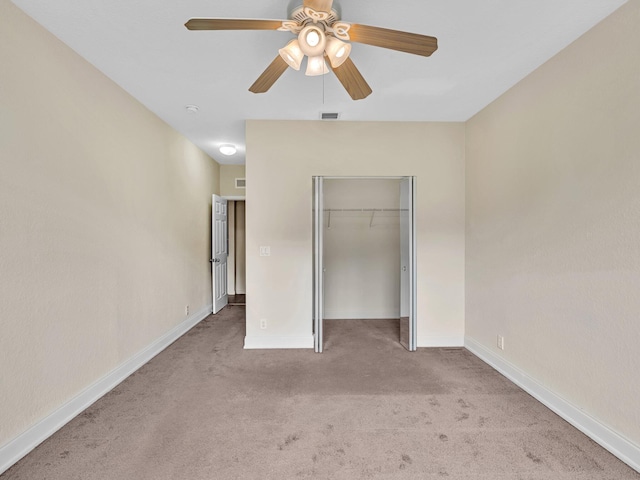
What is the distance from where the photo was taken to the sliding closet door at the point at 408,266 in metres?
3.49

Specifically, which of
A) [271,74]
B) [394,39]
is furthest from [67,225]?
[394,39]

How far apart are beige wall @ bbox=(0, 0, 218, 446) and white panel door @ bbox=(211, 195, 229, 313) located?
1.48 meters

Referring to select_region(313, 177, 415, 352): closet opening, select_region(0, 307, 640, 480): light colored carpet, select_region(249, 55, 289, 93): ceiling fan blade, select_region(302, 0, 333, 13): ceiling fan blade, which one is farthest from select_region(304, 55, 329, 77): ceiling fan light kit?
select_region(313, 177, 415, 352): closet opening

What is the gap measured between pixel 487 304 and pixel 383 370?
1.25m

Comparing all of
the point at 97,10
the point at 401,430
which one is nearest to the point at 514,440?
the point at 401,430

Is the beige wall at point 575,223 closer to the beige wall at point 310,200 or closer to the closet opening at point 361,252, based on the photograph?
the beige wall at point 310,200

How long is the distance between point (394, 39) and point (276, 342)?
10.2 ft

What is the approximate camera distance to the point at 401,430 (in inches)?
81.6

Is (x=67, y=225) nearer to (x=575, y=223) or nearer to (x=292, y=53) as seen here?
(x=292, y=53)

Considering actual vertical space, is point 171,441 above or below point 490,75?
below

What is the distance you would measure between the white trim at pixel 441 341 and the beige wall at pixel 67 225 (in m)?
2.99

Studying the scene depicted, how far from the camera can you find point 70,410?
218 centimetres

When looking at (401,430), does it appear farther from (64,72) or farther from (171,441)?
(64,72)

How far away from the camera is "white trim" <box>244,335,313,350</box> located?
356 cm
